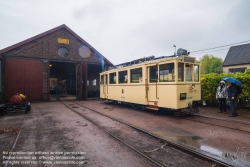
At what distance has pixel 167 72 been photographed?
7.56 metres

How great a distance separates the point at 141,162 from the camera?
132 inches

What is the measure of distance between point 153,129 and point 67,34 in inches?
632

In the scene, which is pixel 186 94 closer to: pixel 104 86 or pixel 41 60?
pixel 104 86

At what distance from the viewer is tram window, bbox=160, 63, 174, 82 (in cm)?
736

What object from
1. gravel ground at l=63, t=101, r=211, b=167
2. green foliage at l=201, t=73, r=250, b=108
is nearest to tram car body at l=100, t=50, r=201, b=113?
green foliage at l=201, t=73, r=250, b=108

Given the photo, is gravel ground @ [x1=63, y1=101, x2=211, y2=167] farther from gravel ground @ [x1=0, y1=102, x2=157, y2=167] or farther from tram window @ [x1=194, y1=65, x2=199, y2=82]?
tram window @ [x1=194, y1=65, x2=199, y2=82]

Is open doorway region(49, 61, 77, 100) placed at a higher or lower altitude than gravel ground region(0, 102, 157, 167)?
higher

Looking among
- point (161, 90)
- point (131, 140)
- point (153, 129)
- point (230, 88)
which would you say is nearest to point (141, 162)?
point (131, 140)

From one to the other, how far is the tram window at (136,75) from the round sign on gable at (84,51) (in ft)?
35.4

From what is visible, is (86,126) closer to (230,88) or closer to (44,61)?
(230,88)

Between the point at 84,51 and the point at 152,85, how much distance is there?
12957 millimetres

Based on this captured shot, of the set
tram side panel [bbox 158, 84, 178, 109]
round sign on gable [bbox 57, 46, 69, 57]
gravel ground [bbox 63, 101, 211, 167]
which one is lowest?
gravel ground [bbox 63, 101, 211, 167]

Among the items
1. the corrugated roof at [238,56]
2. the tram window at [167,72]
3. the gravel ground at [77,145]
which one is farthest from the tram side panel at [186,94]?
the corrugated roof at [238,56]

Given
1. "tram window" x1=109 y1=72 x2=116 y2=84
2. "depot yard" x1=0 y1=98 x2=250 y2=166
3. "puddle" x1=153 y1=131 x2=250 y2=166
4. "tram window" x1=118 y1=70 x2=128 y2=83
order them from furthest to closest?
"tram window" x1=109 y1=72 x2=116 y2=84 < "tram window" x1=118 y1=70 x2=128 y2=83 < "depot yard" x1=0 y1=98 x2=250 y2=166 < "puddle" x1=153 y1=131 x2=250 y2=166
